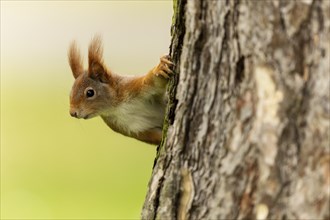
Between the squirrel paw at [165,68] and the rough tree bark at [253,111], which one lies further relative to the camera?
the squirrel paw at [165,68]

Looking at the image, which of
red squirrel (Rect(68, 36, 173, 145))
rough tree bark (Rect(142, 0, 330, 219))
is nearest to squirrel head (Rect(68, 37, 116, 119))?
red squirrel (Rect(68, 36, 173, 145))

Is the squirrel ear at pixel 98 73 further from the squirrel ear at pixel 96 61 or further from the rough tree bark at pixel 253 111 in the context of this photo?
the rough tree bark at pixel 253 111

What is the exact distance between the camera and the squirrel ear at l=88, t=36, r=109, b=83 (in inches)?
104

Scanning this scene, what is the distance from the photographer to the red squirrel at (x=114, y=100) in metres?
2.62

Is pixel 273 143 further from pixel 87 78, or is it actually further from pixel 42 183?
pixel 42 183

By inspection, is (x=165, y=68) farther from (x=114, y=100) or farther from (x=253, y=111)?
(x=114, y=100)

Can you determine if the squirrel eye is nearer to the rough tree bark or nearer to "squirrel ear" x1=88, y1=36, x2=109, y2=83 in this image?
"squirrel ear" x1=88, y1=36, x2=109, y2=83

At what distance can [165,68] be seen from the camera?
2084mm

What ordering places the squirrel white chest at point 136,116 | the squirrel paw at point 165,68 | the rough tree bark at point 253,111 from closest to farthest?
the rough tree bark at point 253,111 → the squirrel paw at point 165,68 → the squirrel white chest at point 136,116

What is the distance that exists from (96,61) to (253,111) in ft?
3.89

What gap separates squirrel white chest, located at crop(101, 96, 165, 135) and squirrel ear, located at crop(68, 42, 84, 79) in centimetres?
17

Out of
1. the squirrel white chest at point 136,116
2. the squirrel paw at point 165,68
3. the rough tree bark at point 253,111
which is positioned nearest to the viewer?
the rough tree bark at point 253,111

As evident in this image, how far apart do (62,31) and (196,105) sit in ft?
14.3

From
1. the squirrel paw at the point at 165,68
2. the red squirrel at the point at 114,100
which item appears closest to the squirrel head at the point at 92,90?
the red squirrel at the point at 114,100
